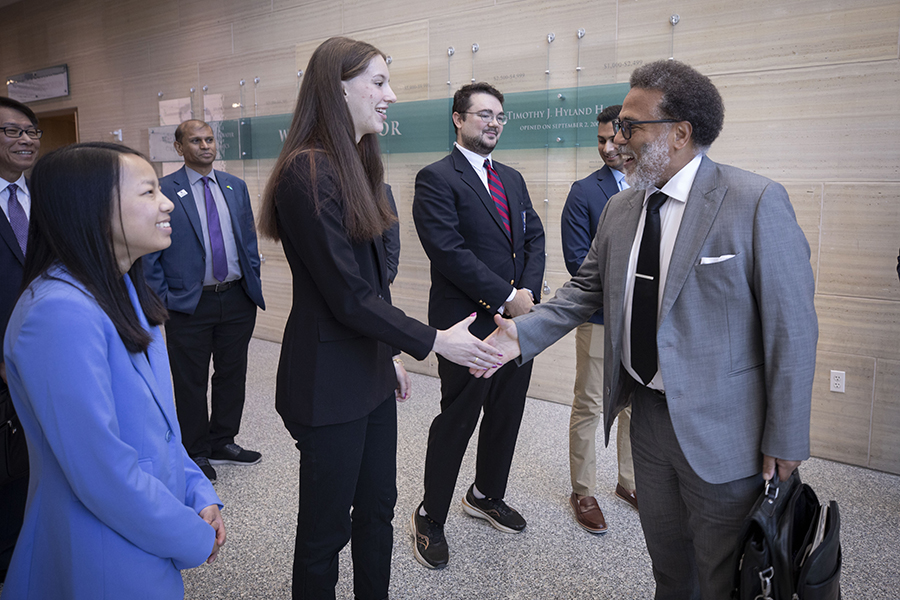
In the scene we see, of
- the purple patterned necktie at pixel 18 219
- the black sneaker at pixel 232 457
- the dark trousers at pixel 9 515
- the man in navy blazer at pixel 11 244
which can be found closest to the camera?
the man in navy blazer at pixel 11 244

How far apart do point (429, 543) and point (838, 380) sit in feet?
8.48

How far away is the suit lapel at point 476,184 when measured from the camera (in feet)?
8.98

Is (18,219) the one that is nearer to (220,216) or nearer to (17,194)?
(17,194)

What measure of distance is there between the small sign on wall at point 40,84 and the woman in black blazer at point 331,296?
27.7 ft

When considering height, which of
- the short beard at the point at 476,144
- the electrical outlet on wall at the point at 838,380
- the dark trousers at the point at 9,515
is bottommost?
the dark trousers at the point at 9,515

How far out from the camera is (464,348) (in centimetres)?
195

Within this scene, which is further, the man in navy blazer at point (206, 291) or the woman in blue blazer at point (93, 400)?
the man in navy blazer at point (206, 291)

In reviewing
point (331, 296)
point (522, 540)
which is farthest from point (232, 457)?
point (331, 296)

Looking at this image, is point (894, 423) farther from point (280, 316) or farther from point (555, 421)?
point (280, 316)

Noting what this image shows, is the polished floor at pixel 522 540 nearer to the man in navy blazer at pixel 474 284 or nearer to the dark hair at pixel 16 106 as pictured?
the man in navy blazer at pixel 474 284

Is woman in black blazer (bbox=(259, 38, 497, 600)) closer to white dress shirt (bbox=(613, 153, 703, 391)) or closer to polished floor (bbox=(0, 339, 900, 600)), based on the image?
white dress shirt (bbox=(613, 153, 703, 391))

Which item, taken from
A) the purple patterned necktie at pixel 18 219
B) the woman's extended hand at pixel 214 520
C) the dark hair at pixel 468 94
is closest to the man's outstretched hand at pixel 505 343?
the woman's extended hand at pixel 214 520

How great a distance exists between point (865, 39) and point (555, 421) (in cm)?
288

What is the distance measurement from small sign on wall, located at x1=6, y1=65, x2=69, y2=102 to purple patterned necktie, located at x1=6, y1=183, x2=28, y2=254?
7.09 metres
